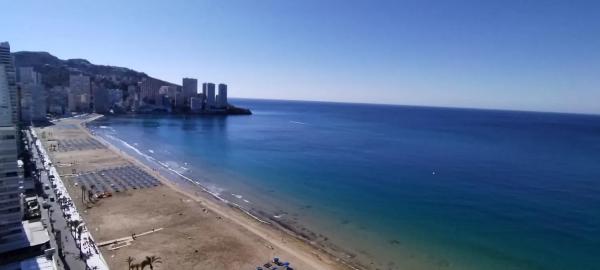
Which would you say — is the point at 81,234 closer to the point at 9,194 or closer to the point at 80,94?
the point at 9,194

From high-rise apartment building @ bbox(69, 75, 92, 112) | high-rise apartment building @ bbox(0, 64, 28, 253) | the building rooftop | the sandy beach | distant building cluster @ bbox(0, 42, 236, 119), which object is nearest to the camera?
high-rise apartment building @ bbox(0, 64, 28, 253)

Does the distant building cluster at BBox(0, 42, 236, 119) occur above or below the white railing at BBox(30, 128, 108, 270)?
above

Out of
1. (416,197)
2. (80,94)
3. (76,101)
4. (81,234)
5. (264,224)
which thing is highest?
(80,94)

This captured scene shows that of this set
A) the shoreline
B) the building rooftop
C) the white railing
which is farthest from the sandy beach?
the building rooftop

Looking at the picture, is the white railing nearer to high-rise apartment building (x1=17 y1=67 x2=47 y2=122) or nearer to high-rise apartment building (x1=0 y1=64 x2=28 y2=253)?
high-rise apartment building (x1=0 y1=64 x2=28 y2=253)

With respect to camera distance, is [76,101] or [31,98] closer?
[31,98]

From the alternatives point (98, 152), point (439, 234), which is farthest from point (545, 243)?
point (98, 152)

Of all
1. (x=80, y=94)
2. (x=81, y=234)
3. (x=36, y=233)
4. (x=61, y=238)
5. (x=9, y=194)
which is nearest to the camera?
(x=9, y=194)

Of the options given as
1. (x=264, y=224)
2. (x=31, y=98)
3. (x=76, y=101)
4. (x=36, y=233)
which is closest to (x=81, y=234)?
(x=36, y=233)

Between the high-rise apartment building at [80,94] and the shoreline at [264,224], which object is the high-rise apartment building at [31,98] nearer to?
the high-rise apartment building at [80,94]

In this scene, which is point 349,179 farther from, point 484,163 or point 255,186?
point 484,163
